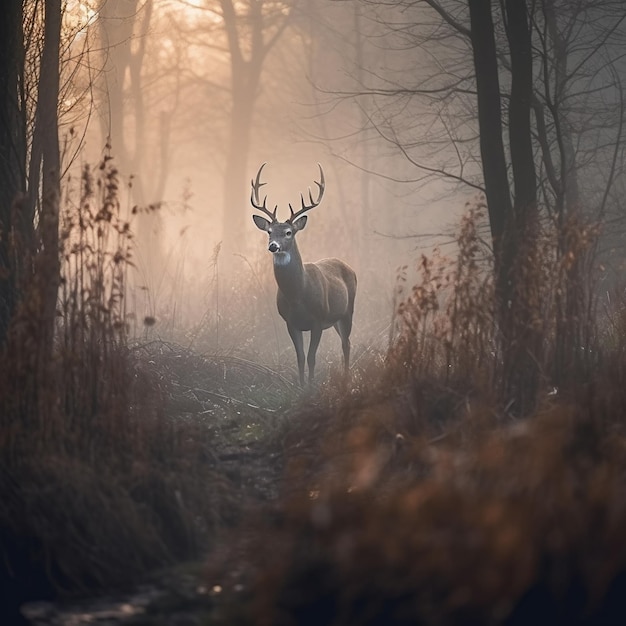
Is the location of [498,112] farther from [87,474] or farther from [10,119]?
[87,474]

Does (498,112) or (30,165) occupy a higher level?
(498,112)

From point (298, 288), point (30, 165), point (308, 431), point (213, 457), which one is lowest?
point (213, 457)

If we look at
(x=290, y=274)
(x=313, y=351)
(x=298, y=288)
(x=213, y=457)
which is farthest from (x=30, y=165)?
(x=313, y=351)

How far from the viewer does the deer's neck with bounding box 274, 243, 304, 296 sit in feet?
36.6

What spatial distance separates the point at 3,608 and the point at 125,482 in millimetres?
1039

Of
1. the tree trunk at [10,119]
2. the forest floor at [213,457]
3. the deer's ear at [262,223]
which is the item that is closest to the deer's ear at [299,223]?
the deer's ear at [262,223]

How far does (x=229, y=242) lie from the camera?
22.2 m

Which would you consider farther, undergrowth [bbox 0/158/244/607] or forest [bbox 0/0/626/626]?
undergrowth [bbox 0/158/244/607]

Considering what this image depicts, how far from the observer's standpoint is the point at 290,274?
11.2m

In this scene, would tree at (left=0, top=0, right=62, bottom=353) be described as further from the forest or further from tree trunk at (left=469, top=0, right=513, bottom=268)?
tree trunk at (left=469, top=0, right=513, bottom=268)

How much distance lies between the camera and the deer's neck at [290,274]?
36.6ft

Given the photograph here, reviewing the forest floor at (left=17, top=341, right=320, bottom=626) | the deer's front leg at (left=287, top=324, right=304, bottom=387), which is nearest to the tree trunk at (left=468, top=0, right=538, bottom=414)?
the forest floor at (left=17, top=341, right=320, bottom=626)

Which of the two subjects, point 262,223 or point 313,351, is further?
point 262,223

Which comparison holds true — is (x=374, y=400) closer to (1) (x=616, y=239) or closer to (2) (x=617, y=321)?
(2) (x=617, y=321)
